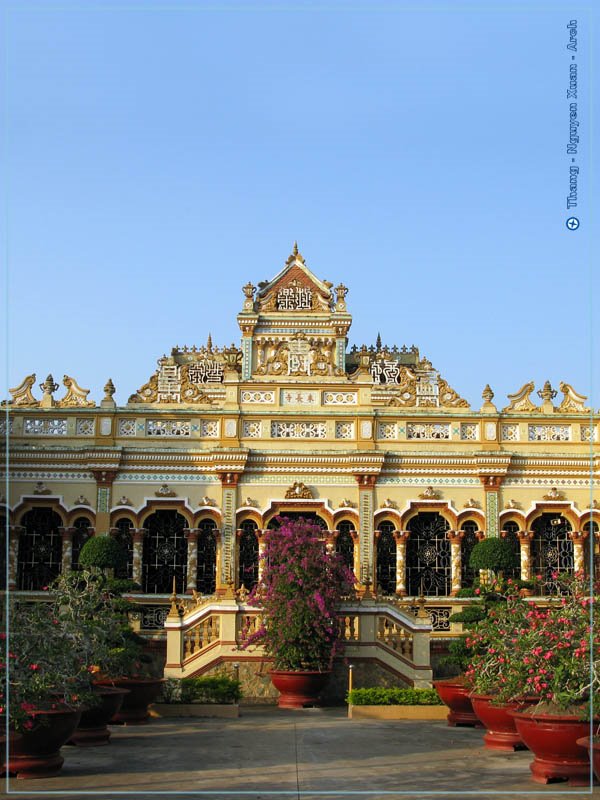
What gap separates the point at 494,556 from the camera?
26.3m

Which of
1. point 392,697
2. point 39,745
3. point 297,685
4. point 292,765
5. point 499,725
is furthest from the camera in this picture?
point 297,685

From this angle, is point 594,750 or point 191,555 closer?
point 594,750

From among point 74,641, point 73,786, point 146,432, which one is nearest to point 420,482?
point 146,432

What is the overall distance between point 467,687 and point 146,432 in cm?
1347

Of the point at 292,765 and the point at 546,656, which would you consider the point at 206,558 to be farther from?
the point at 546,656

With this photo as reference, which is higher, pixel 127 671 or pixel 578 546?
pixel 578 546

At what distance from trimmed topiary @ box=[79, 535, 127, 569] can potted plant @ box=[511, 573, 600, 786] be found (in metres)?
13.2

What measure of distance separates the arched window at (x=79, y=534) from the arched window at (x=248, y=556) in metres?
3.88

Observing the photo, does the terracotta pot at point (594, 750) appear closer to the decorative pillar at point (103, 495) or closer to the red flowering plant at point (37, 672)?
the red flowering plant at point (37, 672)

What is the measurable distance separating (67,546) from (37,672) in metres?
15.3

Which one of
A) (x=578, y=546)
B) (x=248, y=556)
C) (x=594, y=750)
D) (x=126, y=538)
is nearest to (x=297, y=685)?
(x=248, y=556)

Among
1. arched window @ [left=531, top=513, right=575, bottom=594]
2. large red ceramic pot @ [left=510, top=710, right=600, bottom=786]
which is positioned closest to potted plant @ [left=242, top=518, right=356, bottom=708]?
arched window @ [left=531, top=513, right=575, bottom=594]

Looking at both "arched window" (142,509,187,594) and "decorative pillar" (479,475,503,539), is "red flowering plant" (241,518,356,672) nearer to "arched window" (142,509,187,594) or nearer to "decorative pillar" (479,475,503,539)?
"arched window" (142,509,187,594)

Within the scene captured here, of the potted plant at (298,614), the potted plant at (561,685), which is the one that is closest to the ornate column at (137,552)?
the potted plant at (298,614)
